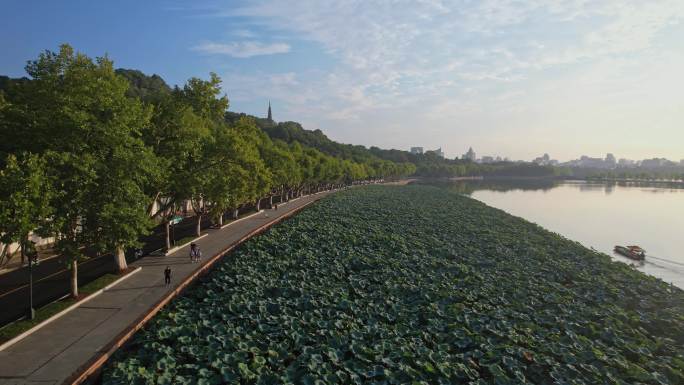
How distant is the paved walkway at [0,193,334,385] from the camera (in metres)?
15.6

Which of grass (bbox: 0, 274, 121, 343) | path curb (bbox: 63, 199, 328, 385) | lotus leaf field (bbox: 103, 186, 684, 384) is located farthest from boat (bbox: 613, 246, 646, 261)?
grass (bbox: 0, 274, 121, 343)

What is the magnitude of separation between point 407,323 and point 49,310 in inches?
706

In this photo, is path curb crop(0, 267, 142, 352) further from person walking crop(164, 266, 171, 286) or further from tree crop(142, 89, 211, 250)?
tree crop(142, 89, 211, 250)

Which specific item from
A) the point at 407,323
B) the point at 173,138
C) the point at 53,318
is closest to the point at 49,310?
the point at 53,318

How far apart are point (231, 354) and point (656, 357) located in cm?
1737

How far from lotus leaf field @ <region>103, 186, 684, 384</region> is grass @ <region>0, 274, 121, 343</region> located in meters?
5.68

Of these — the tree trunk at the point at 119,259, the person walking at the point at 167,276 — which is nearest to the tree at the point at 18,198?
the person walking at the point at 167,276

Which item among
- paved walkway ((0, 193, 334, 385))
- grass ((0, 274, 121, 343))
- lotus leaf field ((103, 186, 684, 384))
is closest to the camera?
lotus leaf field ((103, 186, 684, 384))

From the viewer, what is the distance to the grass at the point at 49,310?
18594mm

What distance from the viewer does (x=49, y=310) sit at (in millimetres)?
21266

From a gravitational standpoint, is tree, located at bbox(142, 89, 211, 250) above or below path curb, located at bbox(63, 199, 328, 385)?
above

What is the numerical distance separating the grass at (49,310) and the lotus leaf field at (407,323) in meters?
5.68

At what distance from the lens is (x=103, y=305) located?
22.5 metres

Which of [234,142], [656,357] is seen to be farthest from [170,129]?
[656,357]
